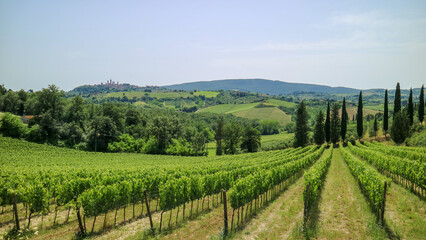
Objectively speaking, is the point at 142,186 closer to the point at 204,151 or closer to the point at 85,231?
the point at 85,231

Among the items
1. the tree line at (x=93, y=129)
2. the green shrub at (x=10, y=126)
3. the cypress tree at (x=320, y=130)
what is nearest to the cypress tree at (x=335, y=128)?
the cypress tree at (x=320, y=130)

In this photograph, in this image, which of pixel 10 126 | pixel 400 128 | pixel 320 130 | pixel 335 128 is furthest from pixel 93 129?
pixel 400 128

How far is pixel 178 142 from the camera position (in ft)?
259

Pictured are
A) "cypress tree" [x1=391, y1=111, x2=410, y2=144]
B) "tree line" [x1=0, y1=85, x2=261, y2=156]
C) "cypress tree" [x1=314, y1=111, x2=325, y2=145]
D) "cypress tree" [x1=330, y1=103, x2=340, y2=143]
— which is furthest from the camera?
"cypress tree" [x1=314, y1=111, x2=325, y2=145]

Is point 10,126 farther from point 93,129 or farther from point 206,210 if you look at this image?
point 206,210

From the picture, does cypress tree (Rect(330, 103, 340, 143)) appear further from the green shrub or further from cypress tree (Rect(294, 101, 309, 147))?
the green shrub

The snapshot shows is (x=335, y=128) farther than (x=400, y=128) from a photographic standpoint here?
Yes

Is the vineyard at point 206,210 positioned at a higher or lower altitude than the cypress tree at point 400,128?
lower

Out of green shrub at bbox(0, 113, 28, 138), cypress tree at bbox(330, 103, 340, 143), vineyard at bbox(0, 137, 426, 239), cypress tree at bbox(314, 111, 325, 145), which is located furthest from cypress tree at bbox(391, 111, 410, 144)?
green shrub at bbox(0, 113, 28, 138)

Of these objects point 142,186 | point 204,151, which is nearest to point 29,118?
point 204,151

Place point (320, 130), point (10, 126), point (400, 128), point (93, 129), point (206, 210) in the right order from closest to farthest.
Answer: point (206, 210) < point (400, 128) < point (10, 126) < point (93, 129) < point (320, 130)

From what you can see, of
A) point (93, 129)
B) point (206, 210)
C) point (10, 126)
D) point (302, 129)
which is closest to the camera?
point (206, 210)

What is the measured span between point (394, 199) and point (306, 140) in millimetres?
56704

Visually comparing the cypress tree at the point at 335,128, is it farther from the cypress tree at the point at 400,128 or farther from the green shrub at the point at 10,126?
the green shrub at the point at 10,126
